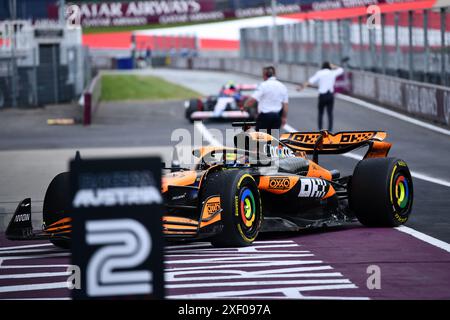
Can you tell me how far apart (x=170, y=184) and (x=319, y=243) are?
160 cm

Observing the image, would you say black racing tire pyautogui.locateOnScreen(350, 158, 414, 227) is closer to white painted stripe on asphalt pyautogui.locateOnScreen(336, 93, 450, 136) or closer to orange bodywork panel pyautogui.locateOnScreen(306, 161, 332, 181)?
orange bodywork panel pyautogui.locateOnScreen(306, 161, 332, 181)

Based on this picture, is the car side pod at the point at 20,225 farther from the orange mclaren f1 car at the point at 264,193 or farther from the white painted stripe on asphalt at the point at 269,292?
the white painted stripe on asphalt at the point at 269,292

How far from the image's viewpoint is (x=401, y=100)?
→ 31.0m

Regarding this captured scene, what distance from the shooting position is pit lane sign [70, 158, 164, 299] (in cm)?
550

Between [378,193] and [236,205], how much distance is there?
6.41ft

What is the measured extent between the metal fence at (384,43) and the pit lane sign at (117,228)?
74.5 ft

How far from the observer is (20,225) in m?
11.4

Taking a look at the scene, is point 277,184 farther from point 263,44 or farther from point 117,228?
point 263,44

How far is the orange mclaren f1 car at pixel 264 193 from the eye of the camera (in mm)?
10773

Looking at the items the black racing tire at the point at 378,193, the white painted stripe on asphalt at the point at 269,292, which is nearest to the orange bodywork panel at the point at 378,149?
the black racing tire at the point at 378,193

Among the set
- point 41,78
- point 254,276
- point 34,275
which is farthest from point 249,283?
point 41,78

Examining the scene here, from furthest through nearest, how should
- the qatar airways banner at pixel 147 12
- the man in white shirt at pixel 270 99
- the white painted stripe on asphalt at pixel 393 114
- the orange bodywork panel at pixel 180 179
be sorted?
the qatar airways banner at pixel 147 12 < the white painted stripe on asphalt at pixel 393 114 < the man in white shirt at pixel 270 99 < the orange bodywork panel at pixel 180 179

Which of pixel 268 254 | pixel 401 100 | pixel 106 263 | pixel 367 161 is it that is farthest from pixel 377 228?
pixel 401 100

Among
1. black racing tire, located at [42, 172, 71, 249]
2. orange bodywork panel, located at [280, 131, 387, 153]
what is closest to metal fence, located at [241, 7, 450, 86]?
orange bodywork panel, located at [280, 131, 387, 153]
